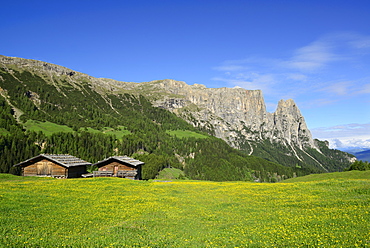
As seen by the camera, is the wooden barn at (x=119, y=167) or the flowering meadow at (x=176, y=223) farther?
the wooden barn at (x=119, y=167)

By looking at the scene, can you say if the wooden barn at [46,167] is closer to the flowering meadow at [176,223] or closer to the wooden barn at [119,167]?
the wooden barn at [119,167]

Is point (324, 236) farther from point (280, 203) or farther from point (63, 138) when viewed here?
point (63, 138)

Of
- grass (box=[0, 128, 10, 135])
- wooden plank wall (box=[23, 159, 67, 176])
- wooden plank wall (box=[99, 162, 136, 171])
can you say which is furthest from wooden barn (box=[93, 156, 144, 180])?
grass (box=[0, 128, 10, 135])

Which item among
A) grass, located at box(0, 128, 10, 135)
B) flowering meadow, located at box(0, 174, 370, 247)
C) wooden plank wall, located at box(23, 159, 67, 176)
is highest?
grass, located at box(0, 128, 10, 135)

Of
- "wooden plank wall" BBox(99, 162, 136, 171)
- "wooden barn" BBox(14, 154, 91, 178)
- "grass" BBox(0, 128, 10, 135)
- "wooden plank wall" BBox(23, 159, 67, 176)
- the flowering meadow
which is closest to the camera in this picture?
the flowering meadow

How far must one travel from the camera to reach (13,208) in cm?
2205

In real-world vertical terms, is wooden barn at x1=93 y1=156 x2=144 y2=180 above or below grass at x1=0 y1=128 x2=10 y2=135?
below

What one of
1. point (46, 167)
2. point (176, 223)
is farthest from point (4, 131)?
point (176, 223)

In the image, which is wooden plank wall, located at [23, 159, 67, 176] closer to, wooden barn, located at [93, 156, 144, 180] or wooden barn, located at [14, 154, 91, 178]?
wooden barn, located at [14, 154, 91, 178]

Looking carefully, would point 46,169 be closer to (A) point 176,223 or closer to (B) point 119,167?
(B) point 119,167

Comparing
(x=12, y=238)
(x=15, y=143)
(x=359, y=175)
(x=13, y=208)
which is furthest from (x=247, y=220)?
(x=15, y=143)

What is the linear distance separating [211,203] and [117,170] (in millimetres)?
47242

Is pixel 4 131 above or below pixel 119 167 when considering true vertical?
above

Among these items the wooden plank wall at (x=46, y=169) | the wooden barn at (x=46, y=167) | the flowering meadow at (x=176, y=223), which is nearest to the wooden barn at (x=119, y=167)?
the wooden barn at (x=46, y=167)
